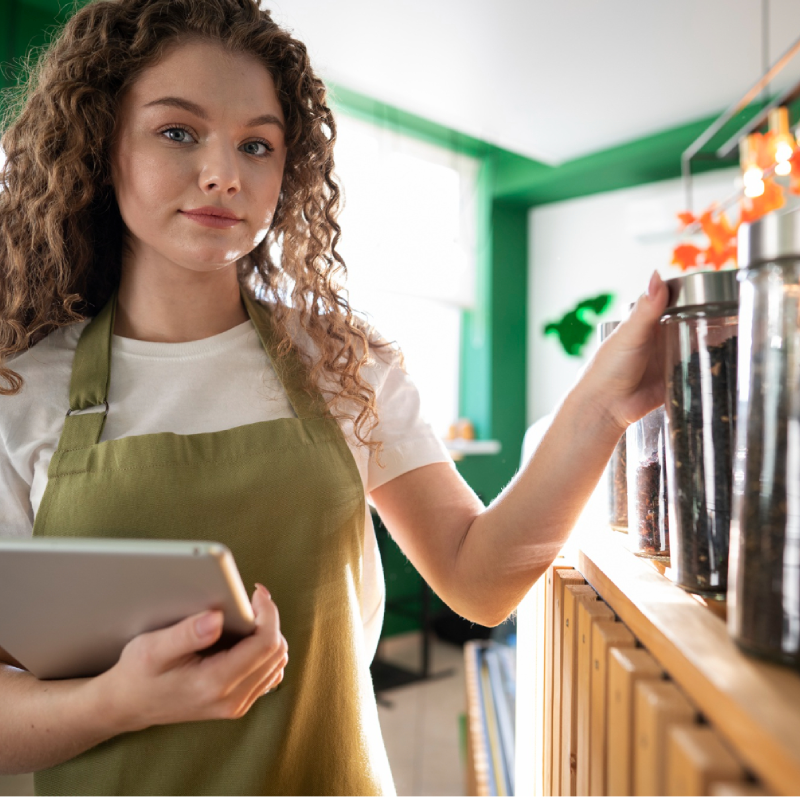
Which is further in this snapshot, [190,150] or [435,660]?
[435,660]

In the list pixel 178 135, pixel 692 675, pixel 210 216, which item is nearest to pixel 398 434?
pixel 210 216

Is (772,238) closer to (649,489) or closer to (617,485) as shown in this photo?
(649,489)

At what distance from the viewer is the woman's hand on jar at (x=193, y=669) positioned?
652 millimetres

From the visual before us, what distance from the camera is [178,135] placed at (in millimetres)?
968

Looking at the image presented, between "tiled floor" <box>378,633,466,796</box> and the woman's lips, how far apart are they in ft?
7.47

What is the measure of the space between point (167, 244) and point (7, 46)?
2754mm

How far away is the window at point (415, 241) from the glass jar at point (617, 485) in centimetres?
317

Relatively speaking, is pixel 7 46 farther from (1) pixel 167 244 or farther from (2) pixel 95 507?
(2) pixel 95 507

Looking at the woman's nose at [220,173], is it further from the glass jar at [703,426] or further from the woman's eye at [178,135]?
the glass jar at [703,426]

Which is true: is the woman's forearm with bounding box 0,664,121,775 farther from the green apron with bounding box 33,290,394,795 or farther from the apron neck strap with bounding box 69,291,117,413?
the apron neck strap with bounding box 69,291,117,413

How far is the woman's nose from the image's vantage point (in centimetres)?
93

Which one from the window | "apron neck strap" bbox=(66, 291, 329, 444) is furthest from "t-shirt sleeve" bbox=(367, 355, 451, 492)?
the window

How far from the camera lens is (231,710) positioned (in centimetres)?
72

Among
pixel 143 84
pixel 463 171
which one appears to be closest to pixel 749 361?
pixel 143 84
